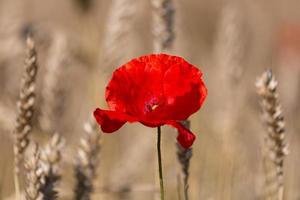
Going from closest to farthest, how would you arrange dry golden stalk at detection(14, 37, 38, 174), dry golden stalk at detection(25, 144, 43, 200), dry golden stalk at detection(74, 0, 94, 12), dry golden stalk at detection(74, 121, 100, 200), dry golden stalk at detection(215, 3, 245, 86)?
dry golden stalk at detection(25, 144, 43, 200) < dry golden stalk at detection(14, 37, 38, 174) < dry golden stalk at detection(74, 121, 100, 200) < dry golden stalk at detection(215, 3, 245, 86) < dry golden stalk at detection(74, 0, 94, 12)

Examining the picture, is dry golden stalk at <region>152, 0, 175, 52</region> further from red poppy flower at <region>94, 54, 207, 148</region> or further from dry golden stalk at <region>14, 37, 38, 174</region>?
red poppy flower at <region>94, 54, 207, 148</region>

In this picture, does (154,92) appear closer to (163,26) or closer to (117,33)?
(163,26)

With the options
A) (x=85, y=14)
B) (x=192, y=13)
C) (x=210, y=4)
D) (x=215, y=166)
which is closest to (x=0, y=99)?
(x=85, y=14)

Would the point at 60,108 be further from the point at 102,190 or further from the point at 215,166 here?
the point at 215,166

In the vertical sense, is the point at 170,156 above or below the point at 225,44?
below

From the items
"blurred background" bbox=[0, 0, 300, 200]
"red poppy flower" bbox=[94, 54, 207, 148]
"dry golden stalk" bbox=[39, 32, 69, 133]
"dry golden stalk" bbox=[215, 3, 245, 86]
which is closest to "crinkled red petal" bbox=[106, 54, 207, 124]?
"red poppy flower" bbox=[94, 54, 207, 148]

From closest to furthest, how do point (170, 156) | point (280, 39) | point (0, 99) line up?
point (0, 99), point (170, 156), point (280, 39)

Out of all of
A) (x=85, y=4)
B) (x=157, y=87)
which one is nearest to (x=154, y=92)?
(x=157, y=87)
